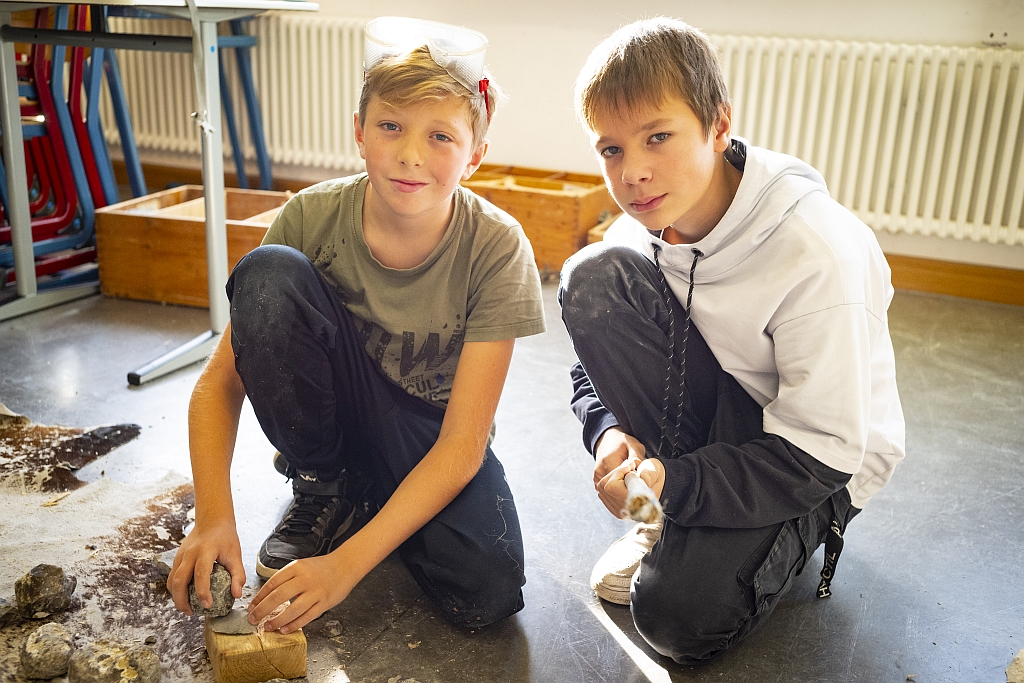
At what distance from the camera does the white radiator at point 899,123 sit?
2.95m

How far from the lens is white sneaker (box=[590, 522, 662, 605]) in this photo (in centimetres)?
134

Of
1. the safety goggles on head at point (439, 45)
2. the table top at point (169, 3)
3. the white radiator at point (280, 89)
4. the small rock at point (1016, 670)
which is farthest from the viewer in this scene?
the white radiator at point (280, 89)

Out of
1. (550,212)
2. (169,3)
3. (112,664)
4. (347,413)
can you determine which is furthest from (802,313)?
(550,212)

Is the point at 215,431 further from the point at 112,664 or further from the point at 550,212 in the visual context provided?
the point at 550,212

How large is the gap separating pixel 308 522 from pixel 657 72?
0.87m

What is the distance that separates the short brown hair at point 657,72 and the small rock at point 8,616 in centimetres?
104

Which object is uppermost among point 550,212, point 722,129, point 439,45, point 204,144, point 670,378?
point 439,45

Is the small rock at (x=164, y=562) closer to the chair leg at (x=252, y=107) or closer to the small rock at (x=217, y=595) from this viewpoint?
the small rock at (x=217, y=595)

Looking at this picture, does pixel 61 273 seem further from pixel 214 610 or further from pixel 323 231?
pixel 214 610

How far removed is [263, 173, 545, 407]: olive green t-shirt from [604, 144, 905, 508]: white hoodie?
24cm

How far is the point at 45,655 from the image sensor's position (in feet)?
3.50

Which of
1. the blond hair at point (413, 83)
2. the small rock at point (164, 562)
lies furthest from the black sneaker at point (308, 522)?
the blond hair at point (413, 83)

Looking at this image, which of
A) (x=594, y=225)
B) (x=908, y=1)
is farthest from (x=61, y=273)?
(x=908, y=1)

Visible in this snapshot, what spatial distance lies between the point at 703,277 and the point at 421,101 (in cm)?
48
